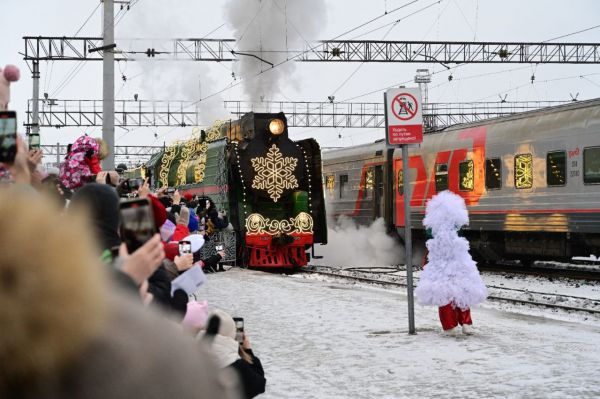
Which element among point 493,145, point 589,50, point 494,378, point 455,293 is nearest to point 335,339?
point 455,293

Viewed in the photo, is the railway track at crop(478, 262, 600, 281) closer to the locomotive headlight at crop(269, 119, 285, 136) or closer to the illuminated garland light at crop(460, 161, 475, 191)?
the illuminated garland light at crop(460, 161, 475, 191)

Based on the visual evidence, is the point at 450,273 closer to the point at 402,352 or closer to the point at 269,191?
the point at 402,352

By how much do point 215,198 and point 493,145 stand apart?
6.77 metres

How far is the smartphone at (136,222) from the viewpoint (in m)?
2.28

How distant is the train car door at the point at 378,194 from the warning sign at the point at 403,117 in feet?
45.9

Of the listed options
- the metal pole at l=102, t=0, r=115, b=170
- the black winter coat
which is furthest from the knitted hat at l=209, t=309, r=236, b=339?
the metal pole at l=102, t=0, r=115, b=170

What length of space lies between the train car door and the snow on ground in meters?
10.6

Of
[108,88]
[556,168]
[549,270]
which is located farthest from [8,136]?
[549,270]

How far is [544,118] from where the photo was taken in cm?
1830

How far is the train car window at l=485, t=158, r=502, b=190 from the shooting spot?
19.3 meters

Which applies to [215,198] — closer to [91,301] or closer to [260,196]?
[260,196]

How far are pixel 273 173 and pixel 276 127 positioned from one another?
3.53 ft

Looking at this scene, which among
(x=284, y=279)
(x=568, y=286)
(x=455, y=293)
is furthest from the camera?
(x=284, y=279)

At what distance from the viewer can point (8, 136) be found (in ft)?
8.22
